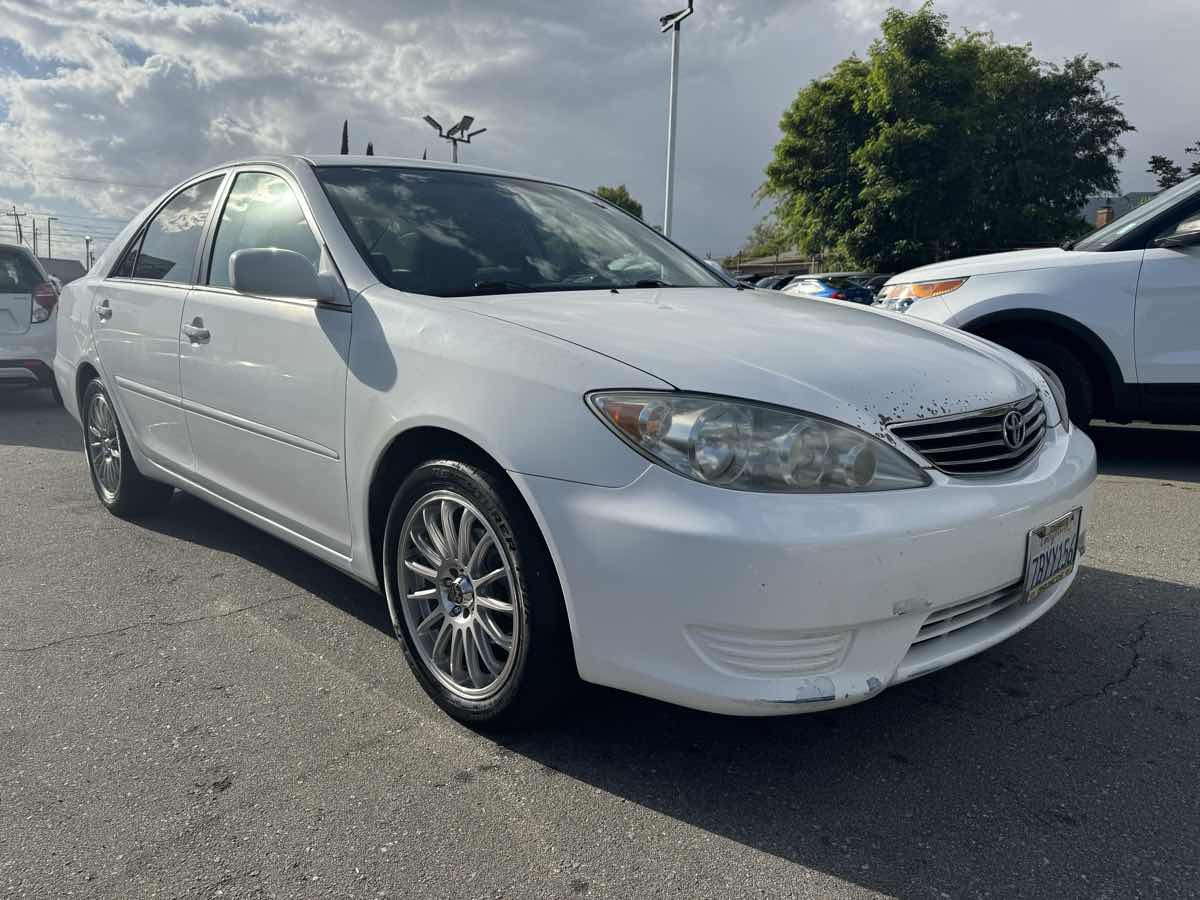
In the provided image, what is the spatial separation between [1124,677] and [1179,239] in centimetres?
318

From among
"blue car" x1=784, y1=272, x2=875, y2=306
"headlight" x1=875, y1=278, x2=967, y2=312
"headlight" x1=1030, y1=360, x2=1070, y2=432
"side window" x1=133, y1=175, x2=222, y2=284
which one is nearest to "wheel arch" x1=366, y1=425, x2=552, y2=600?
"side window" x1=133, y1=175, x2=222, y2=284

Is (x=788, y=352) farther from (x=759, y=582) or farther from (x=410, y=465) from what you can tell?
(x=410, y=465)

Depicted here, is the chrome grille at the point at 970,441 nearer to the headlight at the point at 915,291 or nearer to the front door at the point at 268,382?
the front door at the point at 268,382

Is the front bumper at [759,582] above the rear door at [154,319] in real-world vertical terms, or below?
below

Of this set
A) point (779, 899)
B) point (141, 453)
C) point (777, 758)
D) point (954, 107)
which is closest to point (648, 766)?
point (777, 758)

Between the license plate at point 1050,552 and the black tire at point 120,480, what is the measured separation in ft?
12.1

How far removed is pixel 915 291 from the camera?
580 centimetres

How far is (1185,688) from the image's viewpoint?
2658mm

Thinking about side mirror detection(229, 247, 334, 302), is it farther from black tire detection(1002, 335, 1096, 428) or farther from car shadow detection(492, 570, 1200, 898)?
black tire detection(1002, 335, 1096, 428)

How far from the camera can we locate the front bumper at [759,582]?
191cm

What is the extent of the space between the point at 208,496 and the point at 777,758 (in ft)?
7.83

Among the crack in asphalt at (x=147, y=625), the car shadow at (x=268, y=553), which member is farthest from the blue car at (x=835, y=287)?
the crack in asphalt at (x=147, y=625)

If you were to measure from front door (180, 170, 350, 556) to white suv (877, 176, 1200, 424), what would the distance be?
3.93 meters

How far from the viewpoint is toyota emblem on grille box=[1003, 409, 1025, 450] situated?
2396 millimetres
